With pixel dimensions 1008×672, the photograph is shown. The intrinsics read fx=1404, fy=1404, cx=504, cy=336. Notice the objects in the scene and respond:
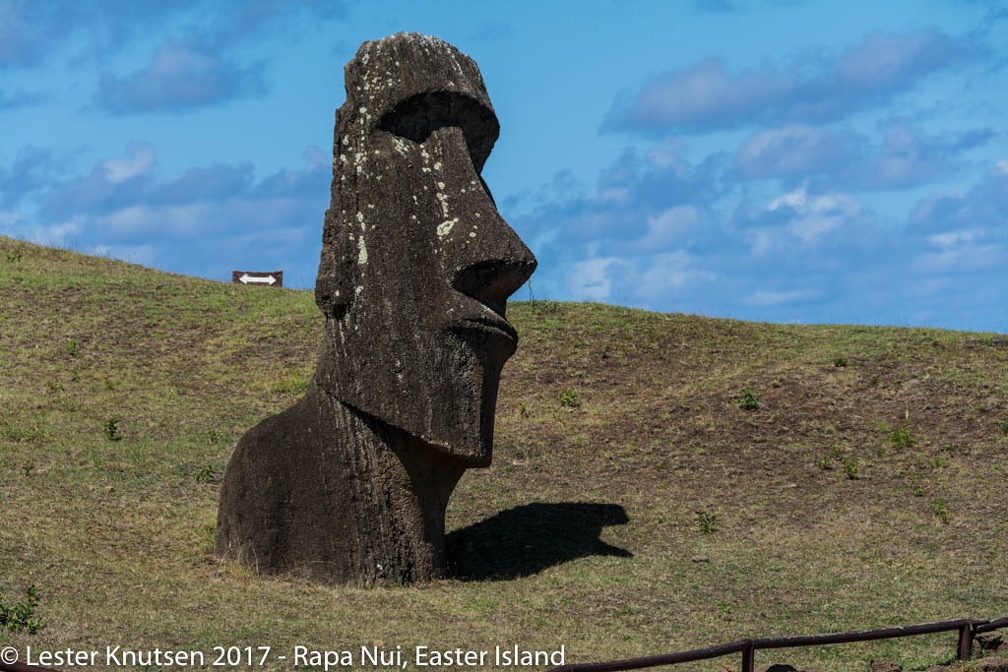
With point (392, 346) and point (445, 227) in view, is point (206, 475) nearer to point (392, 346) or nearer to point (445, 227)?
point (392, 346)

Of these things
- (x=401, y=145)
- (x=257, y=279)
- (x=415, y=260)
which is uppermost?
(x=257, y=279)

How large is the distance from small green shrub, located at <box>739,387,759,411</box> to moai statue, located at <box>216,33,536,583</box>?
826cm

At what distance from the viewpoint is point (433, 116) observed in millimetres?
14328

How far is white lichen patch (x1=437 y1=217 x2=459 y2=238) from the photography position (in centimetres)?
1394

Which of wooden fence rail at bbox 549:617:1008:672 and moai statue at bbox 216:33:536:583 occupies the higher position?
moai statue at bbox 216:33:536:583

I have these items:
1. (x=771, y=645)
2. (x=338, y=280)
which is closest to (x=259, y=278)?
(x=338, y=280)

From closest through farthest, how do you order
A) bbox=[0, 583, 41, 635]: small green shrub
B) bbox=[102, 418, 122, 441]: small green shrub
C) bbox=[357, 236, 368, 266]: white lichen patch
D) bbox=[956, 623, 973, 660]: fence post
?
bbox=[0, 583, 41, 635]: small green shrub
bbox=[956, 623, 973, 660]: fence post
bbox=[357, 236, 368, 266]: white lichen patch
bbox=[102, 418, 122, 441]: small green shrub

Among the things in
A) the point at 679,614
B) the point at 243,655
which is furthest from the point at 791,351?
the point at 243,655

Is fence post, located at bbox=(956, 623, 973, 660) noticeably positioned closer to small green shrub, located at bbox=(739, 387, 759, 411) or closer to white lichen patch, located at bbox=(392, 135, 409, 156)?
white lichen patch, located at bbox=(392, 135, 409, 156)

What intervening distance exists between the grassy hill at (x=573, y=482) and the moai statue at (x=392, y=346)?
1.87 ft

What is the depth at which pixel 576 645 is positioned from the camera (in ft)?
39.9

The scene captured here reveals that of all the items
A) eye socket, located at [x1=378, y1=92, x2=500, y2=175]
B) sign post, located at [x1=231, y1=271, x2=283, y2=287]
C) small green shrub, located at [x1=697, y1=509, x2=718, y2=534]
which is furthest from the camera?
sign post, located at [x1=231, y1=271, x2=283, y2=287]

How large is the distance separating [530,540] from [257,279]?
18464mm

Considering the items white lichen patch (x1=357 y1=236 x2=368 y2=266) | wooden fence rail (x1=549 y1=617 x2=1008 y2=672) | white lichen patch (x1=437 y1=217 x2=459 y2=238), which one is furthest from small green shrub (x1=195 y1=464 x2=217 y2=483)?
wooden fence rail (x1=549 y1=617 x2=1008 y2=672)
